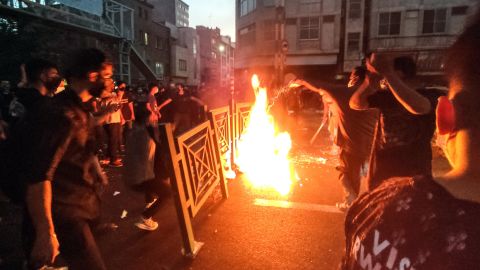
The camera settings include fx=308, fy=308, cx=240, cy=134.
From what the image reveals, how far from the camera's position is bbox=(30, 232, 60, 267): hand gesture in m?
2.02

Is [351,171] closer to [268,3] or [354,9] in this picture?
[354,9]

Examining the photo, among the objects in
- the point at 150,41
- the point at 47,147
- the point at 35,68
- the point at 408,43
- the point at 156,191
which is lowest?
the point at 156,191

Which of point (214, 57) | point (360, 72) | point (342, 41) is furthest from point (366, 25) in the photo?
point (214, 57)

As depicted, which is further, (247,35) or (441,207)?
(247,35)

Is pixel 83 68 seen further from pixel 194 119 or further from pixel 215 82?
pixel 215 82

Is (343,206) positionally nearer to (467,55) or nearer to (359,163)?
(359,163)

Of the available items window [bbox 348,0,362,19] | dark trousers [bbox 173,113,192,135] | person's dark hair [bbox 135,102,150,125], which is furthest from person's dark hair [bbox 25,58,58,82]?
window [bbox 348,0,362,19]

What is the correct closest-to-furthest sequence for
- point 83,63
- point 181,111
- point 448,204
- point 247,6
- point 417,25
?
point 448,204 < point 83,63 < point 181,111 < point 417,25 < point 247,6

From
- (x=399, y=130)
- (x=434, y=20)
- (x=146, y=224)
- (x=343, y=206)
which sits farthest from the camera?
(x=434, y=20)

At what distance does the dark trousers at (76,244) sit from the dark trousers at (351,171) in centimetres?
373

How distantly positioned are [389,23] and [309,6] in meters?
7.87

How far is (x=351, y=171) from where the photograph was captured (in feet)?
15.7

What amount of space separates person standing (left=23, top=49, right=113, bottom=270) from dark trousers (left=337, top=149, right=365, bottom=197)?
362cm

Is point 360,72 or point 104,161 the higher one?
point 360,72
